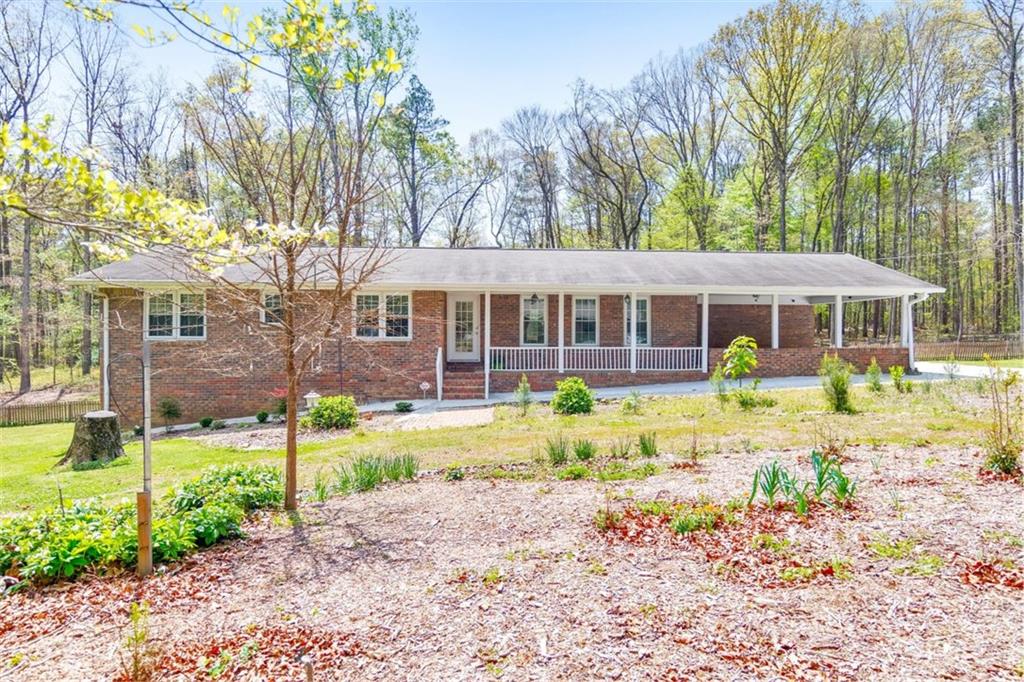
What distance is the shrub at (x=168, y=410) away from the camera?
1280 centimetres

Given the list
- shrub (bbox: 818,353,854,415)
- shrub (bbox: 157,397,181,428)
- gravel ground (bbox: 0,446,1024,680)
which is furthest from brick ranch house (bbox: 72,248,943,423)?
gravel ground (bbox: 0,446,1024,680)

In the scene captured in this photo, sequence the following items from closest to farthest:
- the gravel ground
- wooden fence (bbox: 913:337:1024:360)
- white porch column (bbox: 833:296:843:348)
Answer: the gravel ground
white porch column (bbox: 833:296:843:348)
wooden fence (bbox: 913:337:1024:360)

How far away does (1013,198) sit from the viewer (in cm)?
2214

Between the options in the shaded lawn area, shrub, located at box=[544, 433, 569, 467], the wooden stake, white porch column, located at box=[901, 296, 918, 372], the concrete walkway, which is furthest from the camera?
white porch column, located at box=[901, 296, 918, 372]

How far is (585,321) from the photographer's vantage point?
51.4 feet

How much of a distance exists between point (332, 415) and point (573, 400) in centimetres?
476

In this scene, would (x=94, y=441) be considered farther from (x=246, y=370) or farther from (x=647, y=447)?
(x=647, y=447)

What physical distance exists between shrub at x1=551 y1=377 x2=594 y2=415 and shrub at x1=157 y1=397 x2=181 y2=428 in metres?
9.56

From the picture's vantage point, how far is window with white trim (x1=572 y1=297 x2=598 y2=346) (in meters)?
15.6

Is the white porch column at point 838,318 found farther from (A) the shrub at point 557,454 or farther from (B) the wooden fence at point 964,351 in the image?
(A) the shrub at point 557,454

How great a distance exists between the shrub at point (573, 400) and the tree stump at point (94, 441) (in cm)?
786

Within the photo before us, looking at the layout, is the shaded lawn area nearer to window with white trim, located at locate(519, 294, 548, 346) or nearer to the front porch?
the front porch

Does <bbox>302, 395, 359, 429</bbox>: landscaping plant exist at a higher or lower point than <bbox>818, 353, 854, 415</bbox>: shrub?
lower

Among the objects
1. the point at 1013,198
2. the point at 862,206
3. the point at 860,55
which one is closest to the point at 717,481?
the point at 1013,198
